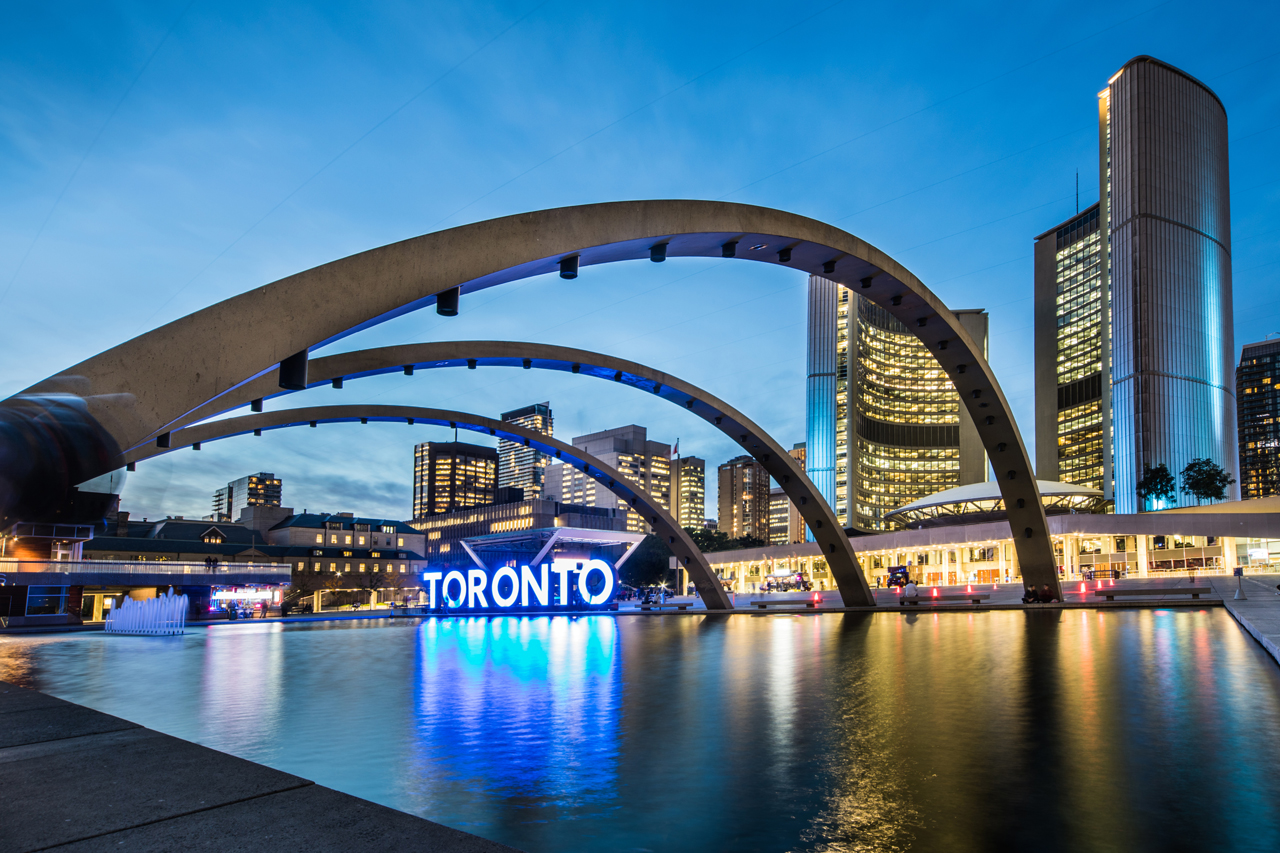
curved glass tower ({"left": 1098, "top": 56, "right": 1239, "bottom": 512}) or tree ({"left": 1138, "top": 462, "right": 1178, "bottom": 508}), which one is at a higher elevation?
curved glass tower ({"left": 1098, "top": 56, "right": 1239, "bottom": 512})

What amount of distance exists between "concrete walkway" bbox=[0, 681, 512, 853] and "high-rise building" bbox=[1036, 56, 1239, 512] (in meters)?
128

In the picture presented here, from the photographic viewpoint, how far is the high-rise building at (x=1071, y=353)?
464ft

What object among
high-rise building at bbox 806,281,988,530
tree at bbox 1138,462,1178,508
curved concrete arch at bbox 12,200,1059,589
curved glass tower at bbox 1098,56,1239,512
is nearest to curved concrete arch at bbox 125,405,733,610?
curved concrete arch at bbox 12,200,1059,589

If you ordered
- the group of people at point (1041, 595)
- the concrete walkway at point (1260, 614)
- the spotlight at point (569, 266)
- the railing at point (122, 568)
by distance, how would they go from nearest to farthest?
1. the spotlight at point (569, 266)
2. the concrete walkway at point (1260, 614)
3. the group of people at point (1041, 595)
4. the railing at point (122, 568)

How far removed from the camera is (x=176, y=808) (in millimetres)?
3834

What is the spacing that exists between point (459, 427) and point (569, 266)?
24.6 m

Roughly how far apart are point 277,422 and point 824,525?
22.9 meters

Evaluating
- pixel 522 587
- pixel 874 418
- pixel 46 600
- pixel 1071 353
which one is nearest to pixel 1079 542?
pixel 522 587

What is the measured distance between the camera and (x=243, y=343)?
6352mm

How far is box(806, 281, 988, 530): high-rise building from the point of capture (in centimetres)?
15825

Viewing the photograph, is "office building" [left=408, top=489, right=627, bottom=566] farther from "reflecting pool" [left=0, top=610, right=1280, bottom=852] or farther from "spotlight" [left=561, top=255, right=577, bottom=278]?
"spotlight" [left=561, top=255, right=577, bottom=278]

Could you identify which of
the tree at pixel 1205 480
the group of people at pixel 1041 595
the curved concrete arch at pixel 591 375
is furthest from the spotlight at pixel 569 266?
the tree at pixel 1205 480

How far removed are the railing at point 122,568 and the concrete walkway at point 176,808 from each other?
159ft

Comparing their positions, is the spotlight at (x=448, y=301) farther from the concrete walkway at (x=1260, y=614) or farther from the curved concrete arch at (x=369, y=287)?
the concrete walkway at (x=1260, y=614)
